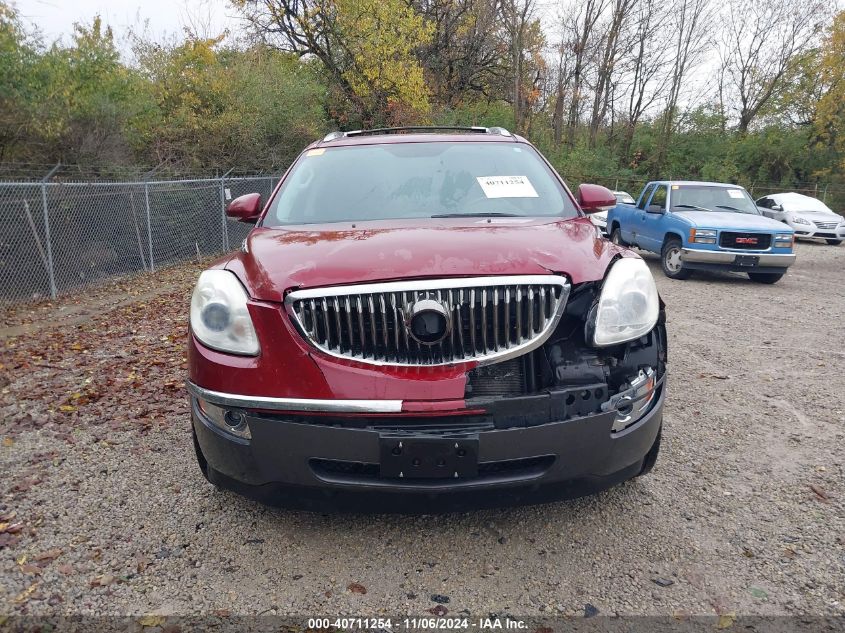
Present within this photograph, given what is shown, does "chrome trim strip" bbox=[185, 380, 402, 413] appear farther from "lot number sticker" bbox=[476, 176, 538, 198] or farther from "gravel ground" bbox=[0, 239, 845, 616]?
"lot number sticker" bbox=[476, 176, 538, 198]

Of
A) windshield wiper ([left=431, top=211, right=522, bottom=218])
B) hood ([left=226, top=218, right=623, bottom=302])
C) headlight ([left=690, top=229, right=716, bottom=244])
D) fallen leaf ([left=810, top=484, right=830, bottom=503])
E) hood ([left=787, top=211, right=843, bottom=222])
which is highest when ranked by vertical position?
windshield wiper ([left=431, top=211, right=522, bottom=218])

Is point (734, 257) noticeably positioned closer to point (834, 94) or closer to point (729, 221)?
point (729, 221)

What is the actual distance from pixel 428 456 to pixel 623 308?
3.36 feet

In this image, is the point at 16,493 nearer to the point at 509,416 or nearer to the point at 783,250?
the point at 509,416

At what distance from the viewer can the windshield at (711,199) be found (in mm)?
11375

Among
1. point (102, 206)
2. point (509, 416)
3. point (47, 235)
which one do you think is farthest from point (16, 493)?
point (102, 206)

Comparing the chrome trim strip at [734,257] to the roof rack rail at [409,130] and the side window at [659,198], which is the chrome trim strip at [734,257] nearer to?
the side window at [659,198]

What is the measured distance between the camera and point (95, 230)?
1040 cm

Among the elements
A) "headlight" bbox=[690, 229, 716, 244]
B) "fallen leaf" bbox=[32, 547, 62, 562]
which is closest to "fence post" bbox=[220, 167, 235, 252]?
"headlight" bbox=[690, 229, 716, 244]

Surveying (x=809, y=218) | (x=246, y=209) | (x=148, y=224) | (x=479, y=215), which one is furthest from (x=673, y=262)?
(x=809, y=218)

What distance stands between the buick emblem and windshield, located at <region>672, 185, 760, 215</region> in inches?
402

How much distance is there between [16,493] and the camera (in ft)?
10.7

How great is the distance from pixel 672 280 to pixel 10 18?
13004mm

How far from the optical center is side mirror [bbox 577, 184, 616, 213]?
412cm
